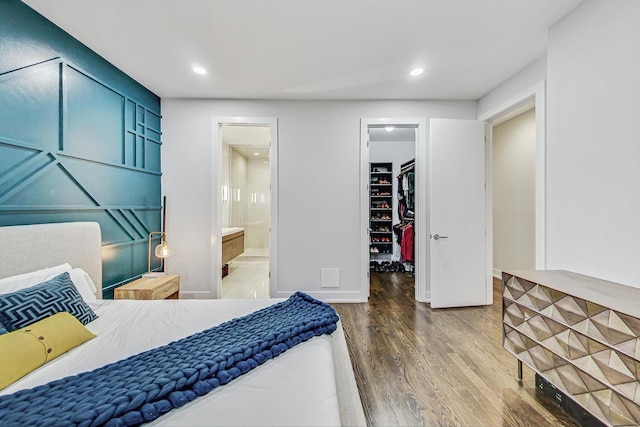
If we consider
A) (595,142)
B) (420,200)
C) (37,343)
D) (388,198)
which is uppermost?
(595,142)

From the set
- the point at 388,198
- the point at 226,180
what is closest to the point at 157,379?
the point at 226,180

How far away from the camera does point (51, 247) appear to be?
1818 mm

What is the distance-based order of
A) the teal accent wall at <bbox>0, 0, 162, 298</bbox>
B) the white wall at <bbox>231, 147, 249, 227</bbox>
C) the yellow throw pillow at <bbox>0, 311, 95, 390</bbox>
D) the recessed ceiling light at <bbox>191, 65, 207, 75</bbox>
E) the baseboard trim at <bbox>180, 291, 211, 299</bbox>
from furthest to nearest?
the white wall at <bbox>231, 147, 249, 227</bbox>, the baseboard trim at <bbox>180, 291, 211, 299</bbox>, the recessed ceiling light at <bbox>191, 65, 207, 75</bbox>, the teal accent wall at <bbox>0, 0, 162, 298</bbox>, the yellow throw pillow at <bbox>0, 311, 95, 390</bbox>

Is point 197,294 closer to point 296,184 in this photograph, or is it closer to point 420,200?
point 296,184

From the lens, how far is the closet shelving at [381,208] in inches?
208

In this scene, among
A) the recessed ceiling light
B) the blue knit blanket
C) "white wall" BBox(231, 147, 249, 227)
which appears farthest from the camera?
"white wall" BBox(231, 147, 249, 227)

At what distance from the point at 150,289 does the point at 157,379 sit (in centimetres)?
173

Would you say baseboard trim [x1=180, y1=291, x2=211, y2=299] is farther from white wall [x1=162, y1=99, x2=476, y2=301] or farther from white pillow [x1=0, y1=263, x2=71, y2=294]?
white pillow [x1=0, y1=263, x2=71, y2=294]

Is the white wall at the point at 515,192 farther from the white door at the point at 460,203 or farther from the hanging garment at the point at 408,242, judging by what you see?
the hanging garment at the point at 408,242

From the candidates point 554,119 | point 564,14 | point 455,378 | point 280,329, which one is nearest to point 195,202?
A: point 280,329

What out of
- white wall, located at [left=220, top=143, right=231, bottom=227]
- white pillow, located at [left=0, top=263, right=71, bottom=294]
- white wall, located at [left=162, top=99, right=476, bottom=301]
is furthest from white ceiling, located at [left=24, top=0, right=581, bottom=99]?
white wall, located at [left=220, top=143, right=231, bottom=227]

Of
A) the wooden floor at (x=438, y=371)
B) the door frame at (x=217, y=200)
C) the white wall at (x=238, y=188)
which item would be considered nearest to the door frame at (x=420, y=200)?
the wooden floor at (x=438, y=371)

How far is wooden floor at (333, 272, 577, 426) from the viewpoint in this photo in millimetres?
1530

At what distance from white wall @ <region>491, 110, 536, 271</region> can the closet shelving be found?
1.81m
